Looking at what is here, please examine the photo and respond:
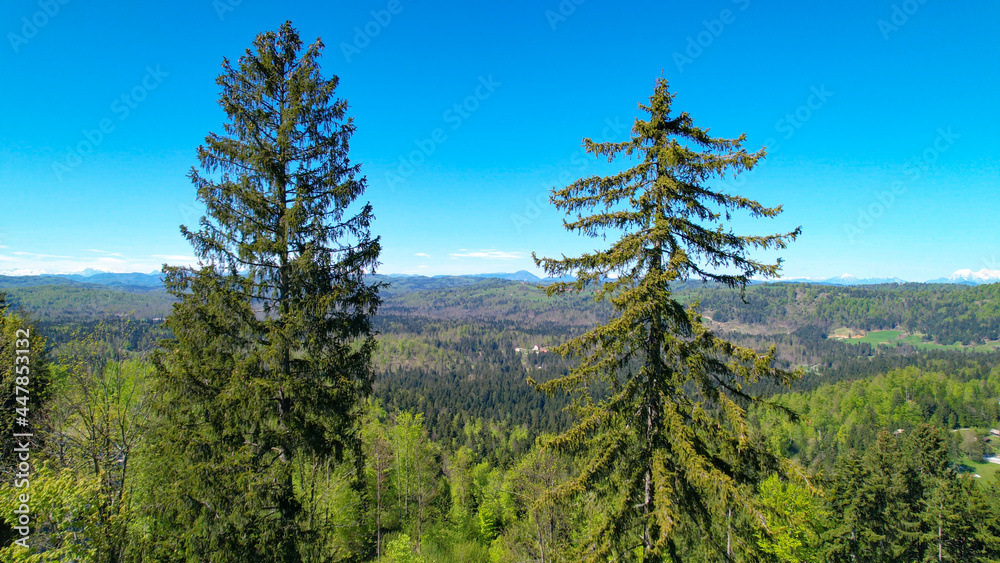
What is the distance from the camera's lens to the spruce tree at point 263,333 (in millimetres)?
7336

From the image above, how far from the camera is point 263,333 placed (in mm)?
7863

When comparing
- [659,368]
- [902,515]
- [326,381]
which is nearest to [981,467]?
[902,515]

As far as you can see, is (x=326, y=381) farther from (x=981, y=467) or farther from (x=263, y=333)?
(x=981, y=467)

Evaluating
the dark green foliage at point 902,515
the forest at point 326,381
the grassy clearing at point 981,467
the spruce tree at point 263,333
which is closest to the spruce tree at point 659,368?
the forest at point 326,381

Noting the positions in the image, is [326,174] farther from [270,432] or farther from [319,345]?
[270,432]

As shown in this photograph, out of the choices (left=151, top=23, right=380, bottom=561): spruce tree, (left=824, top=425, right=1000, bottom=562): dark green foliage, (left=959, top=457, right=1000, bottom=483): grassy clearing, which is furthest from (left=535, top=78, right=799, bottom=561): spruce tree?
(left=959, top=457, right=1000, bottom=483): grassy clearing

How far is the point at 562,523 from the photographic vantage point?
784 inches

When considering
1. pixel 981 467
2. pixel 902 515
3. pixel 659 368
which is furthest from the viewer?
pixel 981 467

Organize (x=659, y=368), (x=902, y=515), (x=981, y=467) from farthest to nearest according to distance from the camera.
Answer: (x=981, y=467) → (x=902, y=515) → (x=659, y=368)

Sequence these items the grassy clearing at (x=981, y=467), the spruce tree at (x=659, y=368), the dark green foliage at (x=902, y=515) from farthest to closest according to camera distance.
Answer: the grassy clearing at (x=981, y=467) < the dark green foliage at (x=902, y=515) < the spruce tree at (x=659, y=368)

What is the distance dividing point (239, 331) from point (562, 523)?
18695 millimetres

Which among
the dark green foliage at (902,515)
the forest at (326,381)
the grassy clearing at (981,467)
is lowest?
the grassy clearing at (981,467)

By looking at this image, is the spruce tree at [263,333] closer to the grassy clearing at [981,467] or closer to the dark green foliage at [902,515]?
the dark green foliage at [902,515]

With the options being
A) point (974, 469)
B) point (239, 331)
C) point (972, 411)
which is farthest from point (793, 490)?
point (972, 411)
